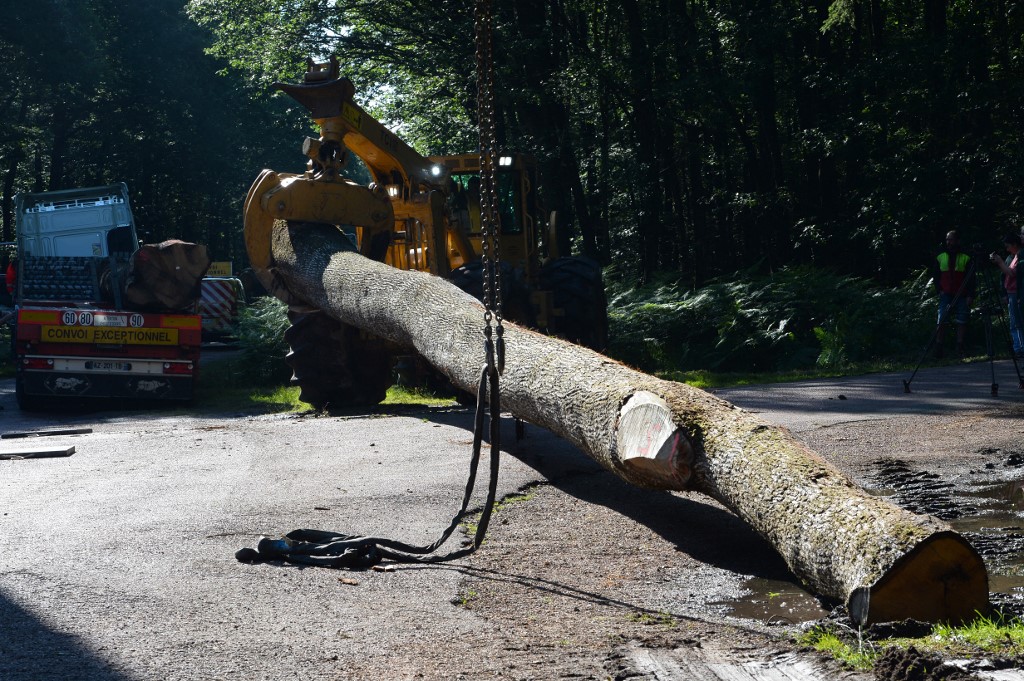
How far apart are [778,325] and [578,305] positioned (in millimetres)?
6333

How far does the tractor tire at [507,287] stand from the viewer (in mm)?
11664

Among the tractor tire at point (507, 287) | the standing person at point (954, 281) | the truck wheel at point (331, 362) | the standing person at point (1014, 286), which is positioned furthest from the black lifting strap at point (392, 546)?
the standing person at point (954, 281)

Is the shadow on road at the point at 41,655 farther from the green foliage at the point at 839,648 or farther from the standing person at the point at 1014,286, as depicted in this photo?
the standing person at the point at 1014,286

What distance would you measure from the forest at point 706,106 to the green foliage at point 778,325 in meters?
0.17

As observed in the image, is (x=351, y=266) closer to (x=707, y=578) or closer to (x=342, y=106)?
(x=342, y=106)

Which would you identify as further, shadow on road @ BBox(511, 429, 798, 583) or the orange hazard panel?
the orange hazard panel

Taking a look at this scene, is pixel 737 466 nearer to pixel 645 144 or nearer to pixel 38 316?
pixel 38 316

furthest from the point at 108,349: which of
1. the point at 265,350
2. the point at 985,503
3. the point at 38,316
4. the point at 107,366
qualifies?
the point at 985,503

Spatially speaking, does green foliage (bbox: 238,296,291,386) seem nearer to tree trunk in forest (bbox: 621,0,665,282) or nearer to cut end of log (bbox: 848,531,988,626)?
tree trunk in forest (bbox: 621,0,665,282)

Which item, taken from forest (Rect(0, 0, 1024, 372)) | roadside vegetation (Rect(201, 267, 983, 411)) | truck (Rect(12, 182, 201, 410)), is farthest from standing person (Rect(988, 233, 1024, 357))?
truck (Rect(12, 182, 201, 410))

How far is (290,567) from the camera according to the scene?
18.2 ft

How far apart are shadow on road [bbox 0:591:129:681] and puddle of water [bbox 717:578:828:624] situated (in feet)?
8.22

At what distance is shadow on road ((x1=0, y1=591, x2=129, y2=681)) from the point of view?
3.92m

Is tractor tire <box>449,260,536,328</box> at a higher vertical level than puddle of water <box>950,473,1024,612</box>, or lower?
higher
